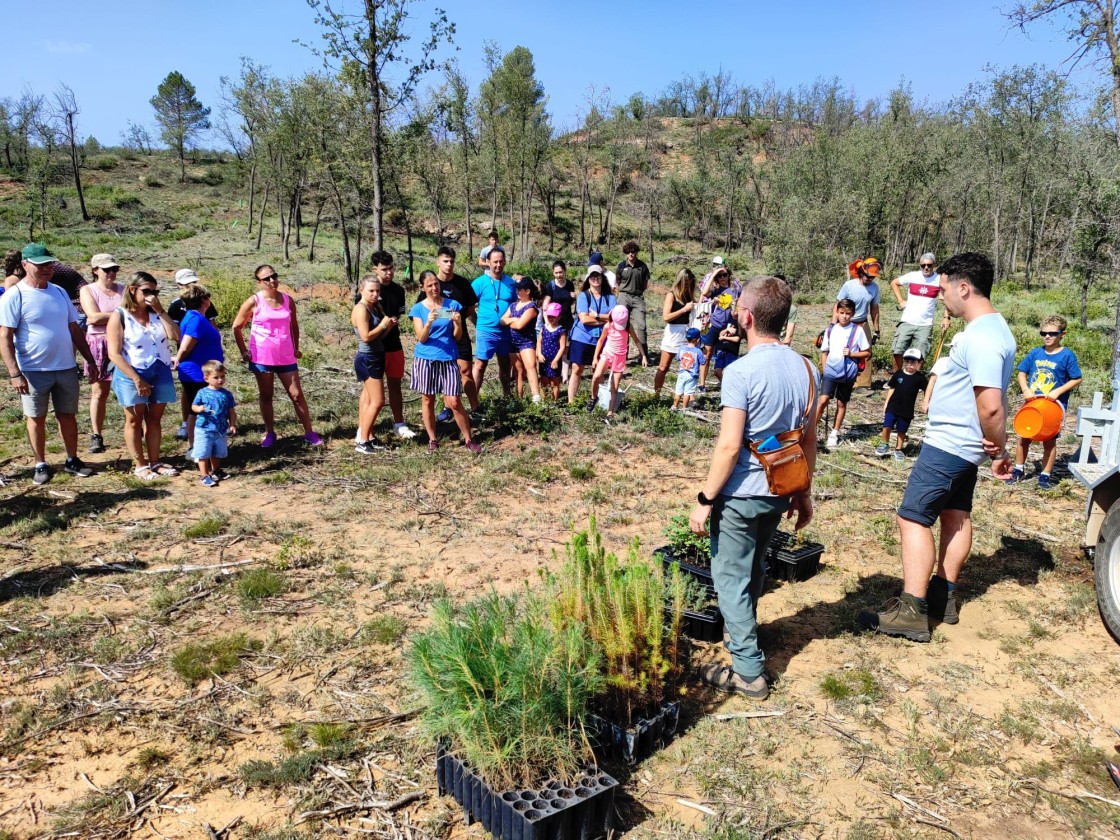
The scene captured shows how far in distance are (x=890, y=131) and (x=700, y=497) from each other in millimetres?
38800

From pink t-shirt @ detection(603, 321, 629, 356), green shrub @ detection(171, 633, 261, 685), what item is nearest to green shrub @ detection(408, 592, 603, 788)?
green shrub @ detection(171, 633, 261, 685)

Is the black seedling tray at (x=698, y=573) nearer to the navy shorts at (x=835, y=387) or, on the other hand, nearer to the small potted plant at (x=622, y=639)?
the small potted plant at (x=622, y=639)

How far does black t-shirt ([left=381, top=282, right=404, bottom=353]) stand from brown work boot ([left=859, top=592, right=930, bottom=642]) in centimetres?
526

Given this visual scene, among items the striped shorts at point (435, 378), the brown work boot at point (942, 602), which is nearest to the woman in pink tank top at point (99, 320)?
the striped shorts at point (435, 378)

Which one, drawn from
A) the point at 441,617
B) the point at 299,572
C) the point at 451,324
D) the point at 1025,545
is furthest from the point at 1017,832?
the point at 451,324

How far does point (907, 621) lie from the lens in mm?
4215

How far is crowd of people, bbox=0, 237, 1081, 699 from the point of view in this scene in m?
3.46

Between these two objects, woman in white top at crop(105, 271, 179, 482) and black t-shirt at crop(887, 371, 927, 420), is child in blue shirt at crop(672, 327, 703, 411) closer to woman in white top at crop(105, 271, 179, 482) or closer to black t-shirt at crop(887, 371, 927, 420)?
black t-shirt at crop(887, 371, 927, 420)

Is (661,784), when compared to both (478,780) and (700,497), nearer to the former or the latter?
(478,780)

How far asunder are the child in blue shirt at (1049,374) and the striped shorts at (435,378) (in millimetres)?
5725

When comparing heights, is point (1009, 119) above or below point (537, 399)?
above

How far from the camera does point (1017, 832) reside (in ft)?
9.39

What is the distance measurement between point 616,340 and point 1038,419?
4.08 meters

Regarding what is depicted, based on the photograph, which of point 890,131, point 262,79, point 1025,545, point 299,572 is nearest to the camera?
point 299,572
